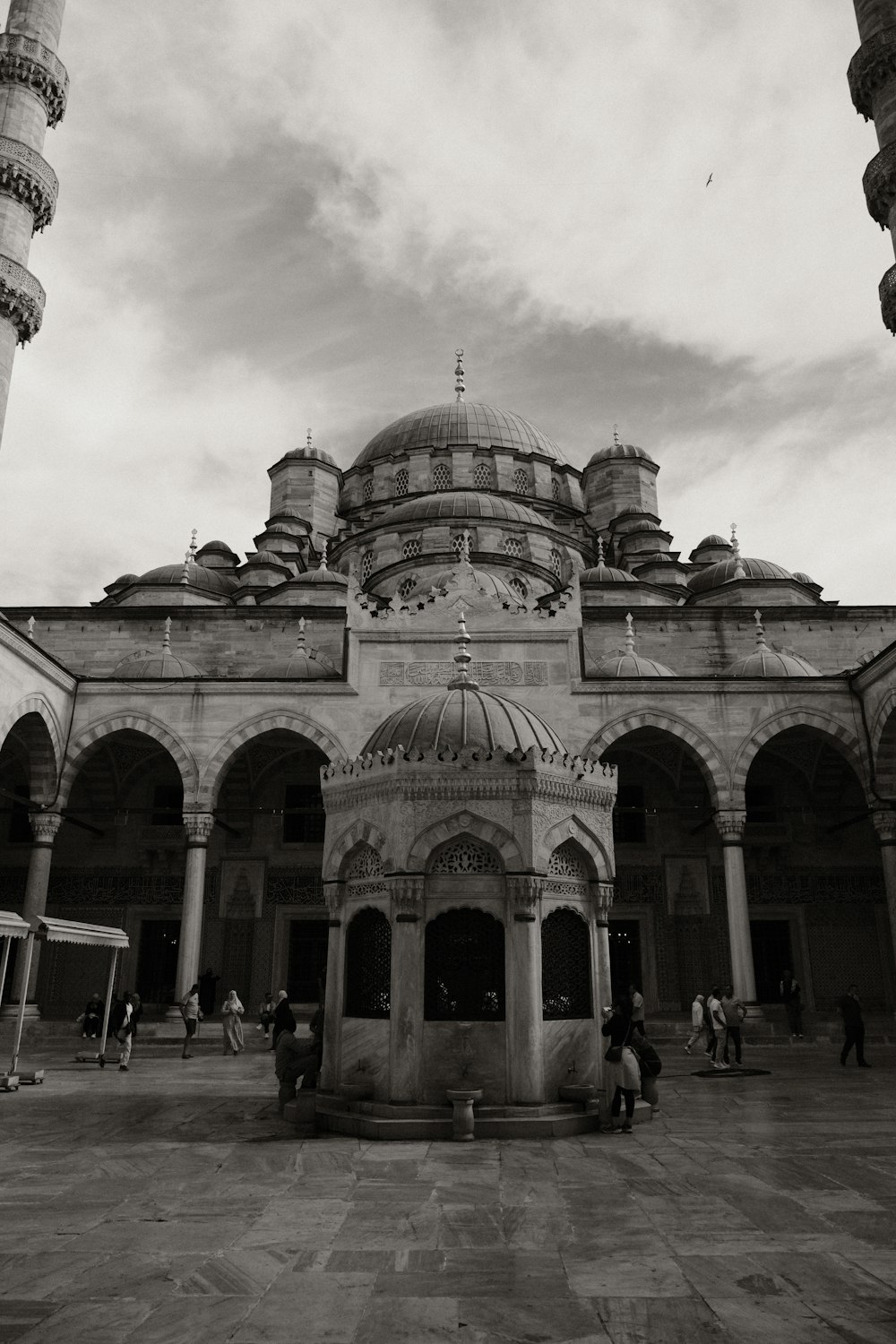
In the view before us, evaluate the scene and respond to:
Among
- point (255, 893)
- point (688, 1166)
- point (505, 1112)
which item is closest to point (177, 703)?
point (255, 893)

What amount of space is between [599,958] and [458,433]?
2262 cm

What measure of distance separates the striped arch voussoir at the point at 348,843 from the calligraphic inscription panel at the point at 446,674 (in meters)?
8.72

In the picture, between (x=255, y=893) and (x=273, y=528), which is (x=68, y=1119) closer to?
(x=255, y=893)

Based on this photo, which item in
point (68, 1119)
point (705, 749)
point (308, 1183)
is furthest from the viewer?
point (705, 749)

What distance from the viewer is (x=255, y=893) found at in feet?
57.6

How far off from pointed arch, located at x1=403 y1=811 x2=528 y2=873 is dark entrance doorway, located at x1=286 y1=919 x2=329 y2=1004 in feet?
36.4

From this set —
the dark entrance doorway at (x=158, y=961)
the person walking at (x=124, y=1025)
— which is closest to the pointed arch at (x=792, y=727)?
the person walking at (x=124, y=1025)

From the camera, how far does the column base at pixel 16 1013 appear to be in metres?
14.4

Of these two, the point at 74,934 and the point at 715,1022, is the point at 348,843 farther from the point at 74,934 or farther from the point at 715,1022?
the point at 715,1022

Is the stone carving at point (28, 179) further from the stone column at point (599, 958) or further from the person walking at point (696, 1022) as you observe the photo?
the person walking at point (696, 1022)

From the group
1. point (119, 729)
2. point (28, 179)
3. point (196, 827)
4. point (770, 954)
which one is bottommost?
point (770, 954)

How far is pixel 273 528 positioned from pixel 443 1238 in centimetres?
2428

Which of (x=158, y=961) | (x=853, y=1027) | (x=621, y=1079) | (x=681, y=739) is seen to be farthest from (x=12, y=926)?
(x=681, y=739)

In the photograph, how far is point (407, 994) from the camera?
257 inches
